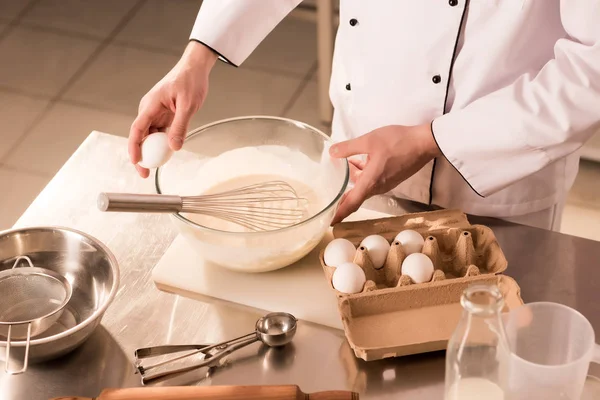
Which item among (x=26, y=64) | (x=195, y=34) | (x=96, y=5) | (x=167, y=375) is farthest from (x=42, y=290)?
(x=96, y=5)

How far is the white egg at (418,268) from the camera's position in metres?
1.08

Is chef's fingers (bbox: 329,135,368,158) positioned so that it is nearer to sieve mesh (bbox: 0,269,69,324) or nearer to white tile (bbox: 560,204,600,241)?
sieve mesh (bbox: 0,269,69,324)

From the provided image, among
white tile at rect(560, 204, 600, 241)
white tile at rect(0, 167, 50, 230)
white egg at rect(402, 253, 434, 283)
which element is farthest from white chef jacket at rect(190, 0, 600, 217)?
white tile at rect(0, 167, 50, 230)

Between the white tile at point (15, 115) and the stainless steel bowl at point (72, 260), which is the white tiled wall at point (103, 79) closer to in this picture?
the white tile at point (15, 115)

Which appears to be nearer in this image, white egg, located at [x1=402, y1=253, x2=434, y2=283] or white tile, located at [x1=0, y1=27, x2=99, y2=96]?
white egg, located at [x1=402, y1=253, x2=434, y2=283]

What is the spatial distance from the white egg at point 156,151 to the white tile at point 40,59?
1.92 metres

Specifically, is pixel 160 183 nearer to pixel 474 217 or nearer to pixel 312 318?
pixel 312 318

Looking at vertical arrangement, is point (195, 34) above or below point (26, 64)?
above

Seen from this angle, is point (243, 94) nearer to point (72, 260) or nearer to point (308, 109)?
point (308, 109)

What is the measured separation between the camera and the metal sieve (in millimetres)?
1062

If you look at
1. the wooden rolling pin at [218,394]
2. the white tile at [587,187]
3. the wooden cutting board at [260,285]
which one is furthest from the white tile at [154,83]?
the wooden rolling pin at [218,394]

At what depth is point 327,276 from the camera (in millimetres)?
1100

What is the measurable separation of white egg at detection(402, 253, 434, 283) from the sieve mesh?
44cm

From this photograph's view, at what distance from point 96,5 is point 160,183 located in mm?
2359
